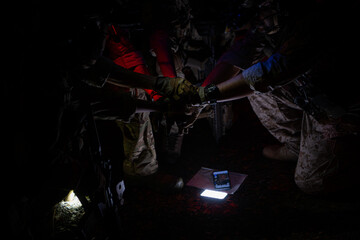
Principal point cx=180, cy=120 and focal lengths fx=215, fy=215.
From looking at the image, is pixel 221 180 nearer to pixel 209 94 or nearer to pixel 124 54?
pixel 209 94

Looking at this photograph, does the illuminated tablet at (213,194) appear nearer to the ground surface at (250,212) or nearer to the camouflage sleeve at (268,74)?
the ground surface at (250,212)

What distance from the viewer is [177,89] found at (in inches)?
100

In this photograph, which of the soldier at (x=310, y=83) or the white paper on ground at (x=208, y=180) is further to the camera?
the white paper on ground at (x=208, y=180)

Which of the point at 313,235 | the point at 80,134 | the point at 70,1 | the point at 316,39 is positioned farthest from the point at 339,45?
the point at 80,134

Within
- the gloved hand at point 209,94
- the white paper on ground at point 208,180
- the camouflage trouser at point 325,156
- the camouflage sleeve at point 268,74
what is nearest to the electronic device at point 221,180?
the white paper on ground at point 208,180

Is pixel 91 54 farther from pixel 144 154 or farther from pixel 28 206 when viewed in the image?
pixel 144 154

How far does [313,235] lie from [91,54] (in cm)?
261

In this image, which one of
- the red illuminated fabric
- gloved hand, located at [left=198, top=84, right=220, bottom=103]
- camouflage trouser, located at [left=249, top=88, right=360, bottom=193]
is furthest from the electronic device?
the red illuminated fabric

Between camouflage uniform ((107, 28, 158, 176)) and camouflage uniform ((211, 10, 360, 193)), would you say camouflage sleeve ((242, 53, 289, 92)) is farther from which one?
camouflage uniform ((107, 28, 158, 176))

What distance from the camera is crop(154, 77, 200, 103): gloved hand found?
8.34 feet

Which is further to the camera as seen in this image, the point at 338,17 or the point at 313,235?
the point at 313,235

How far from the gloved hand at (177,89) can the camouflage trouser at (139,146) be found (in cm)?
71

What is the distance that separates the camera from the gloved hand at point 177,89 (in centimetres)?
254

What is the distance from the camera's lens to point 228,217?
102 inches
